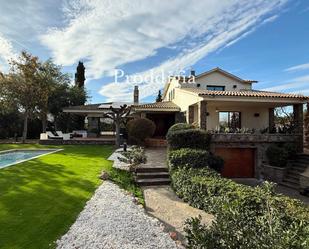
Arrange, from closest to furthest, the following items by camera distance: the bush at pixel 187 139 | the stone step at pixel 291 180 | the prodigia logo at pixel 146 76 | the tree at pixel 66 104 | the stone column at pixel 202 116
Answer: the bush at pixel 187 139
the stone step at pixel 291 180
the stone column at pixel 202 116
the prodigia logo at pixel 146 76
the tree at pixel 66 104

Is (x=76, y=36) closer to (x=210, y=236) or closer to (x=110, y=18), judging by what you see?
(x=110, y=18)

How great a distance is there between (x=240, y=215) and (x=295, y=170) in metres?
14.8

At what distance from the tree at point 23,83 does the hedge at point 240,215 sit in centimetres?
2175

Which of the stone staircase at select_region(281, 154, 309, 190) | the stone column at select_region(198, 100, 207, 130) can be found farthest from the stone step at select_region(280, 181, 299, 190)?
the stone column at select_region(198, 100, 207, 130)

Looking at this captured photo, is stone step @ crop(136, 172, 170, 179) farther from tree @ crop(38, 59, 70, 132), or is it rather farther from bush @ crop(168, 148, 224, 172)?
tree @ crop(38, 59, 70, 132)

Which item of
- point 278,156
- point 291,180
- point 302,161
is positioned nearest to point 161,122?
point 278,156

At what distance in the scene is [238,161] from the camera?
19688 millimetres

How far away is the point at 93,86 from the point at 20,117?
43.5 feet

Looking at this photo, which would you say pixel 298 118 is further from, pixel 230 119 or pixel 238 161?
A: pixel 230 119

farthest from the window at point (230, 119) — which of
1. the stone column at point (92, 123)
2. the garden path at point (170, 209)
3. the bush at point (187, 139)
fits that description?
the stone column at point (92, 123)

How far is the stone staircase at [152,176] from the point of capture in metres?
14.4

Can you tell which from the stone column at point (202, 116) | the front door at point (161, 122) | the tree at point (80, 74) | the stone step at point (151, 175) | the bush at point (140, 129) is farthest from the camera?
the tree at point (80, 74)

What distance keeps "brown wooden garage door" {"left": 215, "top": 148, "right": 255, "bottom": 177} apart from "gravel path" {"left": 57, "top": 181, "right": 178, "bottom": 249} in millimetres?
11284

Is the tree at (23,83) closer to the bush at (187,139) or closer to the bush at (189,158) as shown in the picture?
the bush at (187,139)
